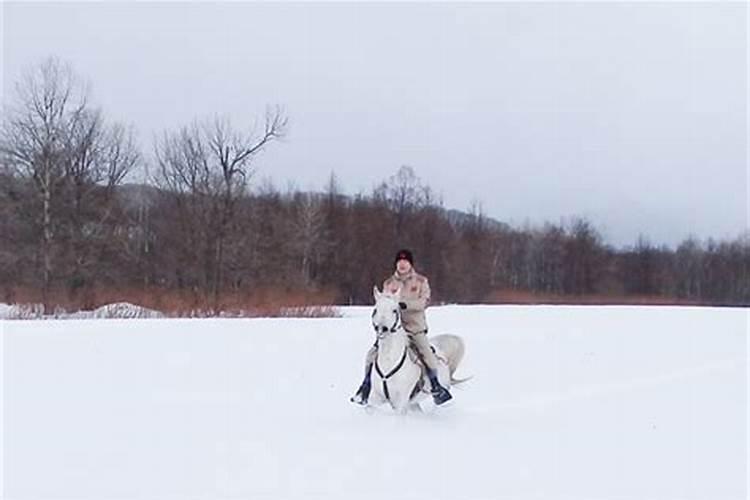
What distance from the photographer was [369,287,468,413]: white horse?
243 inches

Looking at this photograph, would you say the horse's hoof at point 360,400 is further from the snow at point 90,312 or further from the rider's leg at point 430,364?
the snow at point 90,312

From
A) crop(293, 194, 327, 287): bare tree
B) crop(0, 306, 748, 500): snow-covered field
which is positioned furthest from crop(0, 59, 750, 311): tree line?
crop(0, 306, 748, 500): snow-covered field

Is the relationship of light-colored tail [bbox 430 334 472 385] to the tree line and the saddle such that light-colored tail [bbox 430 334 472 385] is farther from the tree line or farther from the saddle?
the tree line

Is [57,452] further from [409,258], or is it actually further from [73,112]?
[73,112]

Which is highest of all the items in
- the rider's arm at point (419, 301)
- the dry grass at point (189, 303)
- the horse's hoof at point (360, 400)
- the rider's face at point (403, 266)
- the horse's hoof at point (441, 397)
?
the rider's face at point (403, 266)

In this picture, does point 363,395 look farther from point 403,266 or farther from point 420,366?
point 403,266

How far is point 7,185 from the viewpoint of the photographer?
26906 millimetres

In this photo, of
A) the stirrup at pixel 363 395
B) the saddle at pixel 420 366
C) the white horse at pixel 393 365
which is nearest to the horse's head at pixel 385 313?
the white horse at pixel 393 365

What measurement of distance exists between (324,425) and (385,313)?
1057 mm

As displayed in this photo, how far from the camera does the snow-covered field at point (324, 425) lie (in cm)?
464

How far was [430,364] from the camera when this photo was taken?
6.63m

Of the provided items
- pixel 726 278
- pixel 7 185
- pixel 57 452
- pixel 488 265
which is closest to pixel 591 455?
pixel 57 452

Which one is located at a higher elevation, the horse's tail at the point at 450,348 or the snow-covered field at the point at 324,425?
the horse's tail at the point at 450,348

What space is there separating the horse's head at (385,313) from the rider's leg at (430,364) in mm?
438
